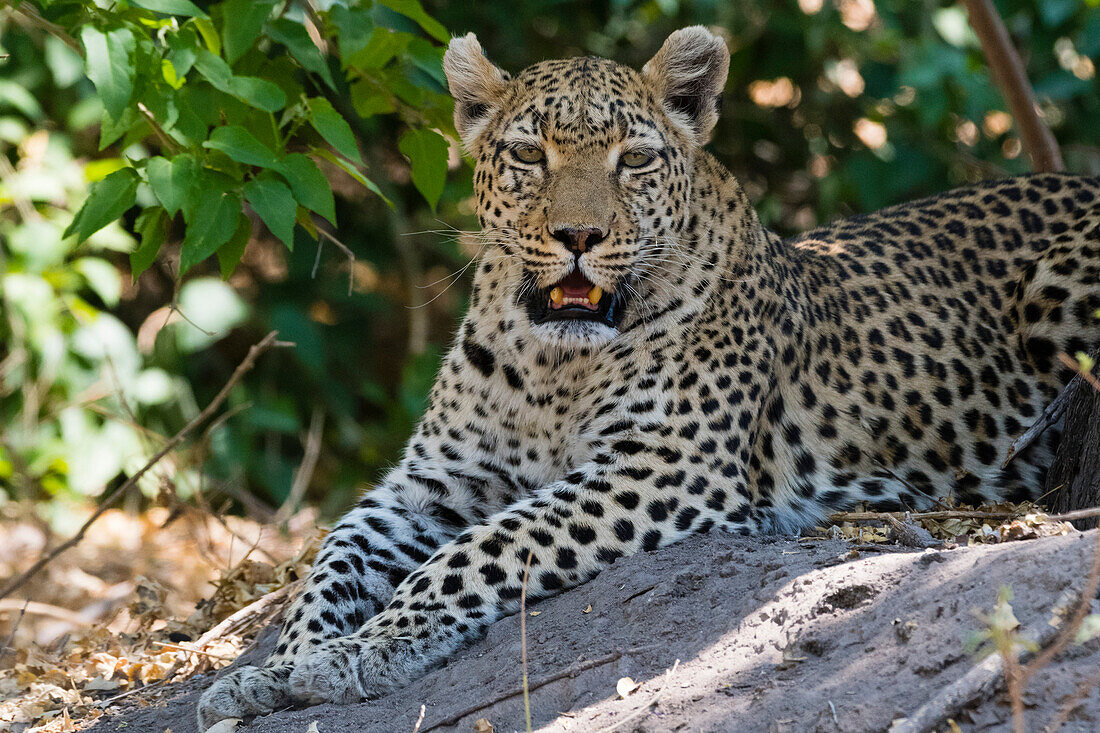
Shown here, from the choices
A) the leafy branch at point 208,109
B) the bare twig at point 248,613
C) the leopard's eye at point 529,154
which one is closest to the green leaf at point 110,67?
the leafy branch at point 208,109

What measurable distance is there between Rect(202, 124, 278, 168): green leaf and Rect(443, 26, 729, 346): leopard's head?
43.9 inches

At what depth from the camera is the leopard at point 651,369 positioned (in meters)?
4.62

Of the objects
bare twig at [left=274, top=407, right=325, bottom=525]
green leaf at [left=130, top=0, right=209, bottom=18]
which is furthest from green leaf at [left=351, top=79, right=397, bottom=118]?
bare twig at [left=274, top=407, right=325, bottom=525]

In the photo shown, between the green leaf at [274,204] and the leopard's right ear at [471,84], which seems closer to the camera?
the green leaf at [274,204]

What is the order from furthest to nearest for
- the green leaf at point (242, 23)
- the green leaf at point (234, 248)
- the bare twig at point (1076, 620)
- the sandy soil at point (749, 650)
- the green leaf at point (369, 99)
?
the green leaf at point (369, 99) → the green leaf at point (234, 248) → the green leaf at point (242, 23) → the sandy soil at point (749, 650) → the bare twig at point (1076, 620)

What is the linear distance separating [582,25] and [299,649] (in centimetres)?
785

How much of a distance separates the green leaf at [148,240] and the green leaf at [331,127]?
800 mm

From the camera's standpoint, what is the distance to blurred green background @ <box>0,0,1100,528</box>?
332 inches

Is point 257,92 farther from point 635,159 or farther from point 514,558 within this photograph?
point 514,558

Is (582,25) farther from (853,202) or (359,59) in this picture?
(359,59)

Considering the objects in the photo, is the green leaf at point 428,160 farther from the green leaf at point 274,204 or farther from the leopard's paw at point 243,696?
the leopard's paw at point 243,696

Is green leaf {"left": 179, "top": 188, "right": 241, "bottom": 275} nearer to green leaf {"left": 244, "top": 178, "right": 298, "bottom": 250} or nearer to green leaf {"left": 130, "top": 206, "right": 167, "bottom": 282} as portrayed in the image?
green leaf {"left": 244, "top": 178, "right": 298, "bottom": 250}

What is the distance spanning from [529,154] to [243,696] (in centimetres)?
259

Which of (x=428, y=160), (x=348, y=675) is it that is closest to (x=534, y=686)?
(x=348, y=675)
